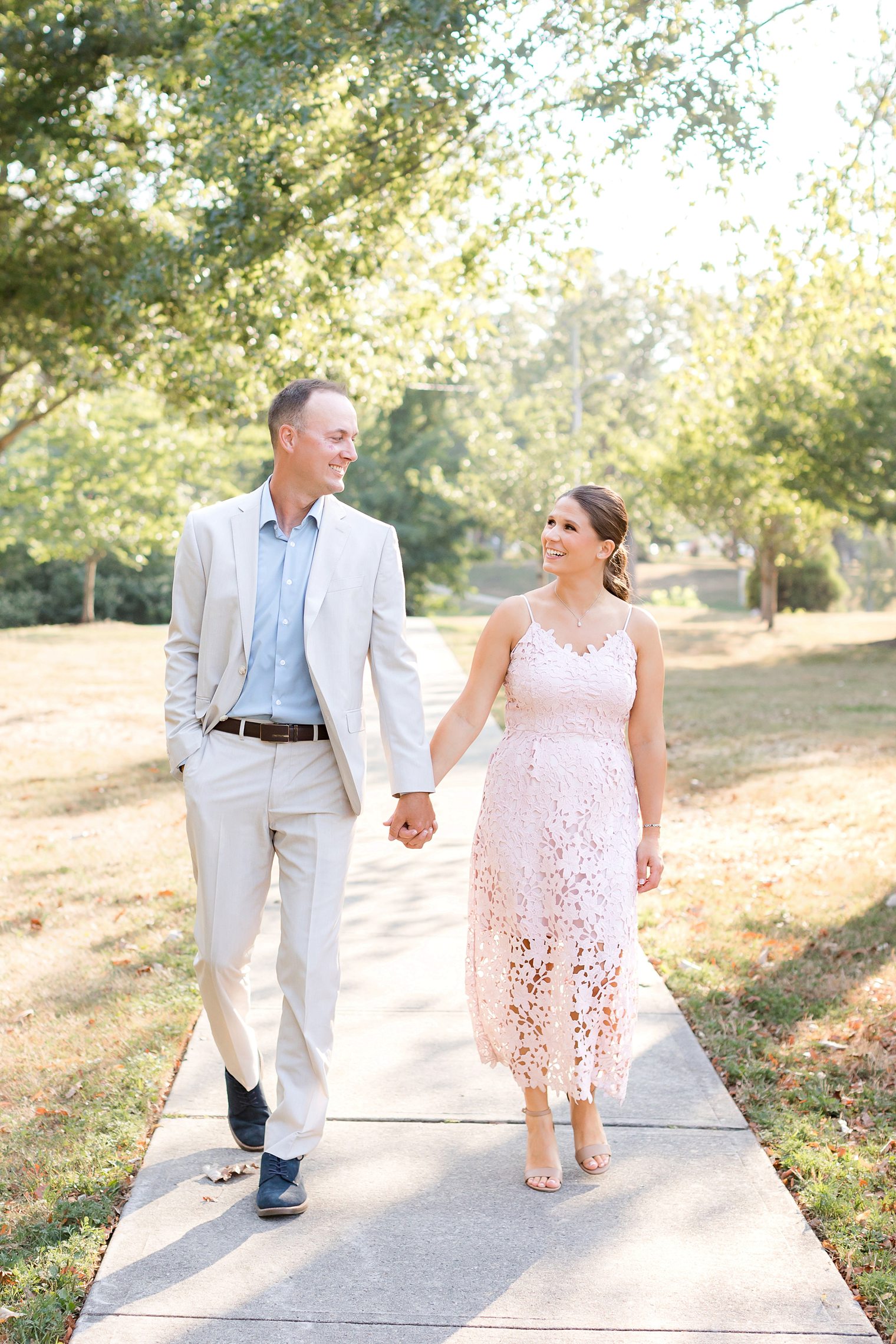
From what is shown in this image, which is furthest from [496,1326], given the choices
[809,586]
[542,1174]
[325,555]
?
[809,586]

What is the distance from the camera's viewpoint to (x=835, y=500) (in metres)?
22.3

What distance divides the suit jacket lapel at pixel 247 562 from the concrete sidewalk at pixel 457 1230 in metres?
1.61

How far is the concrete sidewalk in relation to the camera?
3178mm

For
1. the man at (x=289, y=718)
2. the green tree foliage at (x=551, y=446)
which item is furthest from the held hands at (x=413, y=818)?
the green tree foliage at (x=551, y=446)

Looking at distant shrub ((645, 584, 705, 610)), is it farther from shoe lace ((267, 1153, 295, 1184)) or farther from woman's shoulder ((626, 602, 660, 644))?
shoe lace ((267, 1153, 295, 1184))

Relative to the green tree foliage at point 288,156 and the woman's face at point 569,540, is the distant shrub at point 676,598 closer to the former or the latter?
the green tree foliage at point 288,156

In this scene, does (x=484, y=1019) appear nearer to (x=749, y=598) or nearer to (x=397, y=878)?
(x=397, y=878)

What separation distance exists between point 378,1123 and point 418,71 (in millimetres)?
6915

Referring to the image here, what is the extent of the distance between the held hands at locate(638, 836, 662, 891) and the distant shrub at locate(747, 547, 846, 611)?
31.3 meters

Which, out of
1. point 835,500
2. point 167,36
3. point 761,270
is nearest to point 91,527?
point 835,500

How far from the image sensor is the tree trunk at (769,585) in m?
27.4

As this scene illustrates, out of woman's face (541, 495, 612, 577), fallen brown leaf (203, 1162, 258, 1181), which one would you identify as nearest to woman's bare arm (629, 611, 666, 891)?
woman's face (541, 495, 612, 577)

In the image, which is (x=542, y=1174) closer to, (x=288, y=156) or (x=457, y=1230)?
(x=457, y=1230)

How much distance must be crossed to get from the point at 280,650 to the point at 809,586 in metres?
32.8
